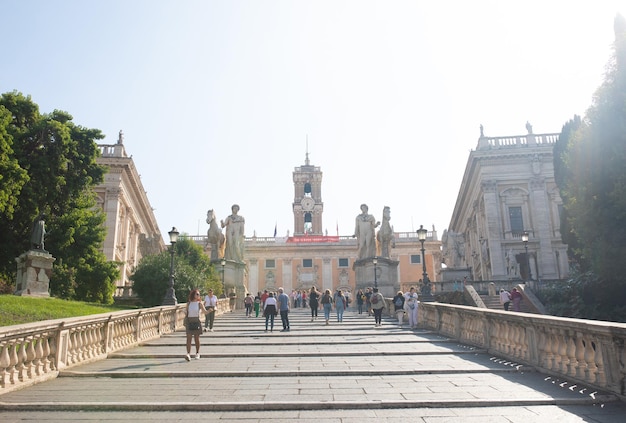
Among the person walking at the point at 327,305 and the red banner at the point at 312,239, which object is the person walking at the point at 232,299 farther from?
the red banner at the point at 312,239

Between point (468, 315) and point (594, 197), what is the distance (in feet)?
38.8

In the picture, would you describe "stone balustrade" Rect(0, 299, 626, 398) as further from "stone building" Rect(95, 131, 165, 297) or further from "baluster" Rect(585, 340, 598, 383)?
"stone building" Rect(95, 131, 165, 297)

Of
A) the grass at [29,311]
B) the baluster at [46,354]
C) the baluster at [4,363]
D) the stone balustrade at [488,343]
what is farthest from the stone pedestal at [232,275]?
the baluster at [4,363]

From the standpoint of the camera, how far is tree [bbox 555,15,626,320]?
18.9m

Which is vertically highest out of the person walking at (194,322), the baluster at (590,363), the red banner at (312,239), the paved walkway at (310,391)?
the red banner at (312,239)

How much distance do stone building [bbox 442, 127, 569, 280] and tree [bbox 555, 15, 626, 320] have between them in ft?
57.8

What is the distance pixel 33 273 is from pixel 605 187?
76.9 feet

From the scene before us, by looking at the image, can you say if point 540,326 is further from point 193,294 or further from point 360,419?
point 193,294

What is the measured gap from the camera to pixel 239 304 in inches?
1082

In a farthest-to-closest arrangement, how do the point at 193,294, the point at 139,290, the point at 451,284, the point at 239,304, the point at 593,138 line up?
the point at 451,284
the point at 239,304
the point at 139,290
the point at 593,138
the point at 193,294

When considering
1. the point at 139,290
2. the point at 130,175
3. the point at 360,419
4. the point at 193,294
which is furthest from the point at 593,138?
the point at 130,175

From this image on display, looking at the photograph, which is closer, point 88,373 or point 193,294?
point 88,373

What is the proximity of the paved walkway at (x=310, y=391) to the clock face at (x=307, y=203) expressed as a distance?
240ft

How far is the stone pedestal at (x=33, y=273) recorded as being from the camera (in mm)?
18781
